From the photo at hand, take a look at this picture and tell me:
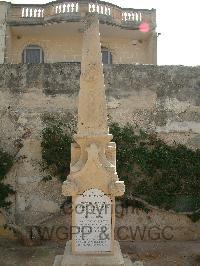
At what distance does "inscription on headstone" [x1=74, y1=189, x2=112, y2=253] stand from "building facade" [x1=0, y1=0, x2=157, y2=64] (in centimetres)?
1122

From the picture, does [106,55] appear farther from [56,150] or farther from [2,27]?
[56,150]

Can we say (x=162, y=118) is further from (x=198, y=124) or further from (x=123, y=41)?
(x=123, y=41)

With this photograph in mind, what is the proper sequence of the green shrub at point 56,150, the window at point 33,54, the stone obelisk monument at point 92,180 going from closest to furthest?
the stone obelisk monument at point 92,180, the green shrub at point 56,150, the window at point 33,54

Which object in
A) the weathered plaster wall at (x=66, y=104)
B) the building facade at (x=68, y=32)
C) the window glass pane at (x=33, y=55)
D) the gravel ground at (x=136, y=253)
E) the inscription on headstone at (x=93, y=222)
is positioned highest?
the building facade at (x=68, y=32)

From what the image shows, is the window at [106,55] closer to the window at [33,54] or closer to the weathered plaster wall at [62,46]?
the weathered plaster wall at [62,46]

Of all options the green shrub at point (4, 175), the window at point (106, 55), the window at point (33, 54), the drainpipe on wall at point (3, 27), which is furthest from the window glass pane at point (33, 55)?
the green shrub at point (4, 175)

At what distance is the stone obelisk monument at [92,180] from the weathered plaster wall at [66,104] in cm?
447

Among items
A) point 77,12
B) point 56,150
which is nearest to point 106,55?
point 77,12

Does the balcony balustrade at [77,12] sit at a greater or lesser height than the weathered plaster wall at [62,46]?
greater

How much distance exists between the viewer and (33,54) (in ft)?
57.9

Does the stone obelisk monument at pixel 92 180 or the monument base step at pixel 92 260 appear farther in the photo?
the stone obelisk monument at pixel 92 180

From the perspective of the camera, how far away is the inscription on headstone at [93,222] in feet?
22.6

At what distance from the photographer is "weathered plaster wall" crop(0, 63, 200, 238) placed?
11.4 m

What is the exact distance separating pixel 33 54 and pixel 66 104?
6.94m
